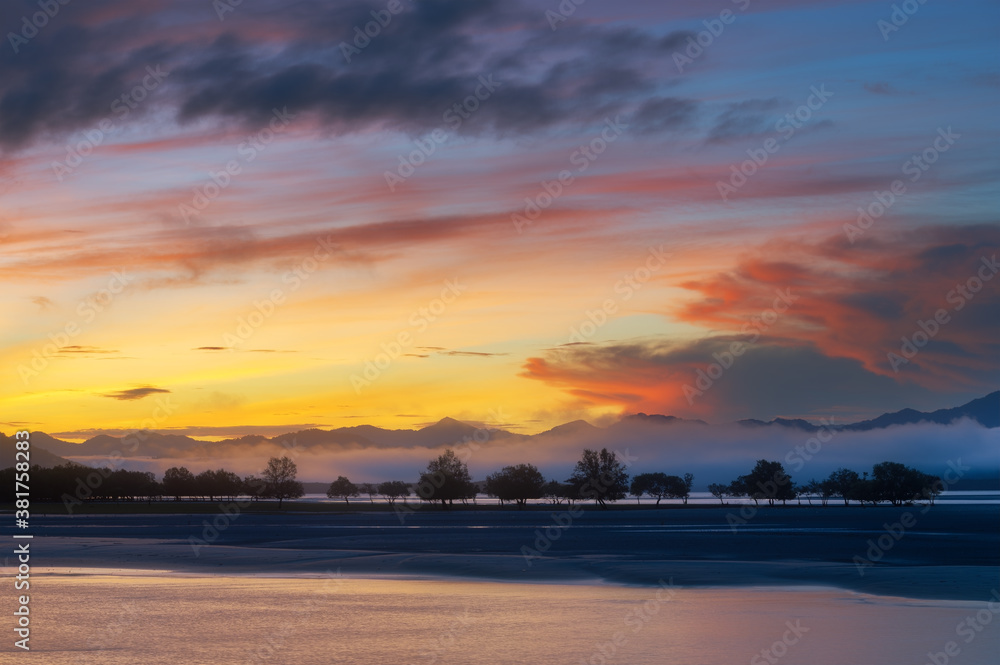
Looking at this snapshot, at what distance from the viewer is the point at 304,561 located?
4381 centimetres

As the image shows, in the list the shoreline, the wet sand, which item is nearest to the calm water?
the shoreline

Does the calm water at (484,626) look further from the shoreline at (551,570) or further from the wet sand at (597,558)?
the wet sand at (597,558)

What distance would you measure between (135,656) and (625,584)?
18.8m

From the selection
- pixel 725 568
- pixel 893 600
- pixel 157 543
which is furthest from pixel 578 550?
pixel 157 543

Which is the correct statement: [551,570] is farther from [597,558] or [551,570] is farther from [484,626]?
[484,626]

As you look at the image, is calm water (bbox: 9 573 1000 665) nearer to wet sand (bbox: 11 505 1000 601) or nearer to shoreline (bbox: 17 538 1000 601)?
shoreline (bbox: 17 538 1000 601)

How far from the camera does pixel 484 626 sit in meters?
23.3

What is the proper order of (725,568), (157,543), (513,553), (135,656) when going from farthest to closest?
1. (157,543)
2. (513,553)
3. (725,568)
4. (135,656)

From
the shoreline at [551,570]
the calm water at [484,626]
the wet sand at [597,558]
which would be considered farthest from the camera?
the wet sand at [597,558]

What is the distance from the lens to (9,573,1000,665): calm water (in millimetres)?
19688

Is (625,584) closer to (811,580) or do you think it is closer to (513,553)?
(811,580)

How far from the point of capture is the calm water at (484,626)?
19688 mm

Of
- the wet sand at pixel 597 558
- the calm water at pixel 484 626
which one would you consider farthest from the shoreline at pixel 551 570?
the calm water at pixel 484 626

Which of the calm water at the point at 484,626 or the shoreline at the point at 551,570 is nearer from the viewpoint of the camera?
the calm water at the point at 484,626
